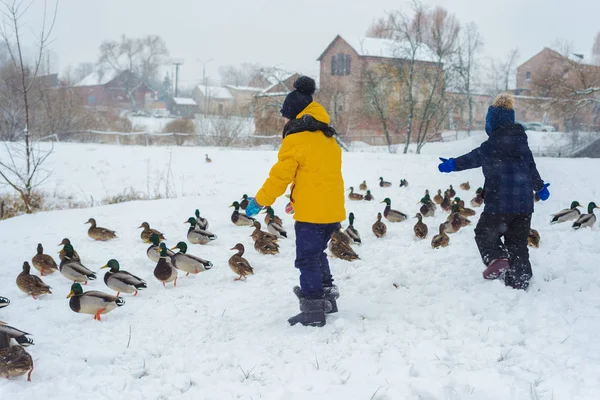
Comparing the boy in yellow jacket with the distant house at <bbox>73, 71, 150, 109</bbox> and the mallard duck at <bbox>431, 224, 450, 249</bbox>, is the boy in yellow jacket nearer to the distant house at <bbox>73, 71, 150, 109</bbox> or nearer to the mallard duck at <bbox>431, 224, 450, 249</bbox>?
the mallard duck at <bbox>431, 224, 450, 249</bbox>

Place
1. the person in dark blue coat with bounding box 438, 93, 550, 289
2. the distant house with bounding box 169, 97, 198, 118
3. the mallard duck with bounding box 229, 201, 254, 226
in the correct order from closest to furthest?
the person in dark blue coat with bounding box 438, 93, 550, 289 < the mallard duck with bounding box 229, 201, 254, 226 < the distant house with bounding box 169, 97, 198, 118

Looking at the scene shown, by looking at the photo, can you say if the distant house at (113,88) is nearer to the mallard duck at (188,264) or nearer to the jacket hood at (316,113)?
the mallard duck at (188,264)

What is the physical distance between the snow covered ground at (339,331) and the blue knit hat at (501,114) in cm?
176

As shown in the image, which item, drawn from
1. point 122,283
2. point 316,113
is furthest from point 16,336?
point 316,113

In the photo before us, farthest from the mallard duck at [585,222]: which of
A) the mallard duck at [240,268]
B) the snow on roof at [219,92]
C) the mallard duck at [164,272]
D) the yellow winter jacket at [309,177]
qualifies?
the snow on roof at [219,92]

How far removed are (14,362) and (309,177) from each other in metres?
2.70

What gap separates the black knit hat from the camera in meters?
4.47

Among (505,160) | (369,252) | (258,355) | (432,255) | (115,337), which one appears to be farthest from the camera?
(369,252)

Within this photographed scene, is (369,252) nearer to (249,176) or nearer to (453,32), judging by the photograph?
(249,176)

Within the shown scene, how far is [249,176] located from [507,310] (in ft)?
50.7

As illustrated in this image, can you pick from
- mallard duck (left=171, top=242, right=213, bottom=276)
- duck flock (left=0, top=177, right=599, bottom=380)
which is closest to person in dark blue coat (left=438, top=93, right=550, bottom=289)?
duck flock (left=0, top=177, right=599, bottom=380)

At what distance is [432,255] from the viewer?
688 centimetres

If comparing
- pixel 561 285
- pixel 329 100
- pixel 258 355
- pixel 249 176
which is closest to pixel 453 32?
pixel 329 100

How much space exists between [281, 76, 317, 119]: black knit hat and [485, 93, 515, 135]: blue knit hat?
2.10 m
